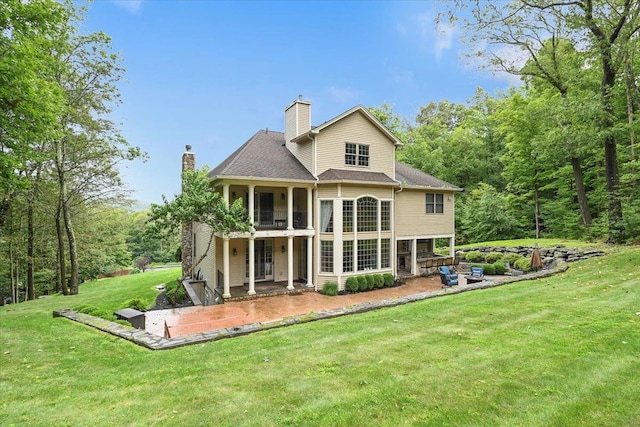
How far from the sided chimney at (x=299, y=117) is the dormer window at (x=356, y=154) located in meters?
2.40

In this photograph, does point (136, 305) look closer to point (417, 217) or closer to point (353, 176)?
point (353, 176)

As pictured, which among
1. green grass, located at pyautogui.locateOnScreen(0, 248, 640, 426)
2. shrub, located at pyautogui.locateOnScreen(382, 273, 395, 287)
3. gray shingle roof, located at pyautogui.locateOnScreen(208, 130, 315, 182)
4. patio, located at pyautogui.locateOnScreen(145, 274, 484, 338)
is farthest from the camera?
shrub, located at pyautogui.locateOnScreen(382, 273, 395, 287)

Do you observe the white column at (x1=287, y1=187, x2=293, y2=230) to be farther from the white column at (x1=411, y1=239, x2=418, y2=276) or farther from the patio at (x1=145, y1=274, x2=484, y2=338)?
the white column at (x1=411, y1=239, x2=418, y2=276)

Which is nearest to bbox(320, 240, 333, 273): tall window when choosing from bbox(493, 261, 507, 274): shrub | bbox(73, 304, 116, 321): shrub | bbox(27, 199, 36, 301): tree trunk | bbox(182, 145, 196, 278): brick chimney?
bbox(182, 145, 196, 278): brick chimney

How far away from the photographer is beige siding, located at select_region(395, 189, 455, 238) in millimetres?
16594

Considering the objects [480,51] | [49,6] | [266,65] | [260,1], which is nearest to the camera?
[49,6]

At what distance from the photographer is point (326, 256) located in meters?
14.2

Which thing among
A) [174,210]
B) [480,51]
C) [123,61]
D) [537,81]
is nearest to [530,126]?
[537,81]

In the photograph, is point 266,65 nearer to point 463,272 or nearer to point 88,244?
point 88,244

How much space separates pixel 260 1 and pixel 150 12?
869cm

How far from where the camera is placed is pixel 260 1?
2514 cm

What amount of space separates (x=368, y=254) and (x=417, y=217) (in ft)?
13.4

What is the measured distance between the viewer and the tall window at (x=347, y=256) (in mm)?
14203

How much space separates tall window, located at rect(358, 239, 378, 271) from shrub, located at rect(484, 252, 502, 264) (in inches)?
285
